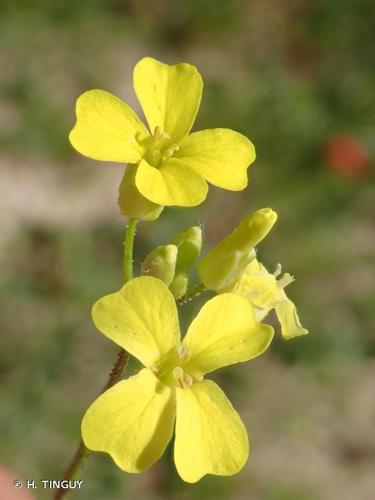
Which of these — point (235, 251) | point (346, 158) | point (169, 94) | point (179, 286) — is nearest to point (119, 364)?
point (179, 286)

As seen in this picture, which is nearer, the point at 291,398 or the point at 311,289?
the point at 291,398

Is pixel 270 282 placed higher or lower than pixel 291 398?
higher

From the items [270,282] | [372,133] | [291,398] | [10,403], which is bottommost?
[291,398]

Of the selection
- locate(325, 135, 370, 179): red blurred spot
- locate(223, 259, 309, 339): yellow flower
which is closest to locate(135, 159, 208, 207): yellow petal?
locate(223, 259, 309, 339): yellow flower

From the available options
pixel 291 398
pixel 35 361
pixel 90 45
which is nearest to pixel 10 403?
pixel 35 361

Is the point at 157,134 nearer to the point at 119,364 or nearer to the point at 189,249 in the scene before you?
the point at 189,249

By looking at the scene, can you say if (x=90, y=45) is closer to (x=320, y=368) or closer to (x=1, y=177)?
(x=1, y=177)

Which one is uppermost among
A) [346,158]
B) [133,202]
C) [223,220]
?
[133,202]

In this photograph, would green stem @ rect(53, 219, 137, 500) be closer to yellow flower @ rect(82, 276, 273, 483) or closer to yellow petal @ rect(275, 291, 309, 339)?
yellow flower @ rect(82, 276, 273, 483)
